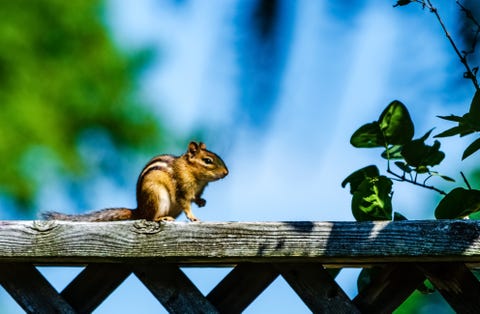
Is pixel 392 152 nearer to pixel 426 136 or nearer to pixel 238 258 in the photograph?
pixel 426 136

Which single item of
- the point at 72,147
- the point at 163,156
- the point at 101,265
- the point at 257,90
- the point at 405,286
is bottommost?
the point at 257,90

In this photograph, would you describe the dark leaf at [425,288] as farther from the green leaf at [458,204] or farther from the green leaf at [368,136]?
the green leaf at [368,136]

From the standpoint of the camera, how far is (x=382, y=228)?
5.22 feet

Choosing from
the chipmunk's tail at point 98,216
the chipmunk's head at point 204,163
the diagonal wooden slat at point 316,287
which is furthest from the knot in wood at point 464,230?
the chipmunk's head at point 204,163

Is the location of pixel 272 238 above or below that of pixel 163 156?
below

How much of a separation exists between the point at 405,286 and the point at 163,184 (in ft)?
3.88

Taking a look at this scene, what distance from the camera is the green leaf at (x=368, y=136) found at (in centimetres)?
189

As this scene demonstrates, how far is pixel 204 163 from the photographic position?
3.18 metres

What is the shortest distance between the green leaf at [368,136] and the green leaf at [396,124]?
1 cm

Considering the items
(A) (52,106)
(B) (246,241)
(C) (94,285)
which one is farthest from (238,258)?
(A) (52,106)

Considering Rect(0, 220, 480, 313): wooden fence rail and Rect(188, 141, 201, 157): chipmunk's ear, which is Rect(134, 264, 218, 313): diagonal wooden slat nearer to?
Rect(0, 220, 480, 313): wooden fence rail

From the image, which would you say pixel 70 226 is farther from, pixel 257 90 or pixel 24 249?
pixel 257 90

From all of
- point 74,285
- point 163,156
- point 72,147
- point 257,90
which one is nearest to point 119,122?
point 72,147

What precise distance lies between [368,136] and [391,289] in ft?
1.17
